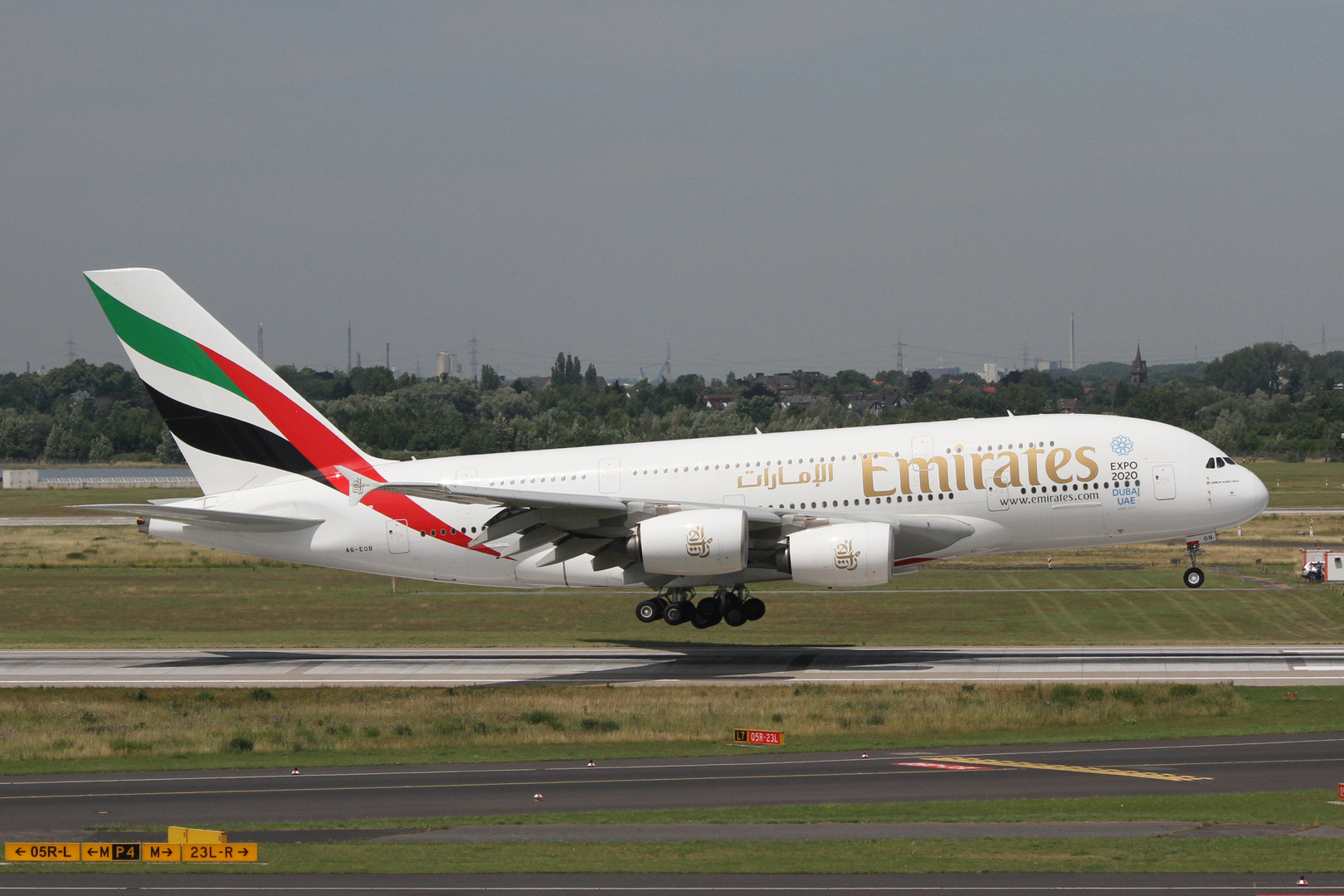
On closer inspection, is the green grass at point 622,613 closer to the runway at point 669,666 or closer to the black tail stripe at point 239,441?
the runway at point 669,666

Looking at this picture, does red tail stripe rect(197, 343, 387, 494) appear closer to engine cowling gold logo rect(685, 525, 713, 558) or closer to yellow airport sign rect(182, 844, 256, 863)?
engine cowling gold logo rect(685, 525, 713, 558)

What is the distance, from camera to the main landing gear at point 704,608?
4447 cm

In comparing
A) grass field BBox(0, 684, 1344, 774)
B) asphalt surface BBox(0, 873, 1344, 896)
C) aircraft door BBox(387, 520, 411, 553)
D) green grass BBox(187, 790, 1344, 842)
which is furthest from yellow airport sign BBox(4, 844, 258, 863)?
aircraft door BBox(387, 520, 411, 553)

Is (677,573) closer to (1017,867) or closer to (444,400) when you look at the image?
(1017,867)

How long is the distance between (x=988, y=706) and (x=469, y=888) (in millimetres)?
19179

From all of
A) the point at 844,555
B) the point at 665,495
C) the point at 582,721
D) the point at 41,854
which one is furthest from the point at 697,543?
the point at 41,854

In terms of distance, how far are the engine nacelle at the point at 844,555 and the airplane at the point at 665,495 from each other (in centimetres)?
6

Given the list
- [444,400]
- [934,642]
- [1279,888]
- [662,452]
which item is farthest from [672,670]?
[444,400]

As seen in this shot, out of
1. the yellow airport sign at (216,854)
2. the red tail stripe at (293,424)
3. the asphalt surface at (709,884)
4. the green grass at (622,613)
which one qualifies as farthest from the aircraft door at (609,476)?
the asphalt surface at (709,884)

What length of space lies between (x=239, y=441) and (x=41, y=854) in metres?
24.8

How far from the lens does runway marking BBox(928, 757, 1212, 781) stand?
27.8 m

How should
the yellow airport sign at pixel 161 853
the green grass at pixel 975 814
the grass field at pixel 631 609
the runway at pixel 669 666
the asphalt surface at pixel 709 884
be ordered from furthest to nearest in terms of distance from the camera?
the grass field at pixel 631 609
the runway at pixel 669 666
the green grass at pixel 975 814
the yellow airport sign at pixel 161 853
the asphalt surface at pixel 709 884

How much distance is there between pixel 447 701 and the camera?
38062 mm

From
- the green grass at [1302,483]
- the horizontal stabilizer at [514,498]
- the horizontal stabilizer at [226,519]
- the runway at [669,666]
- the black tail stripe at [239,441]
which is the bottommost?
the runway at [669,666]
